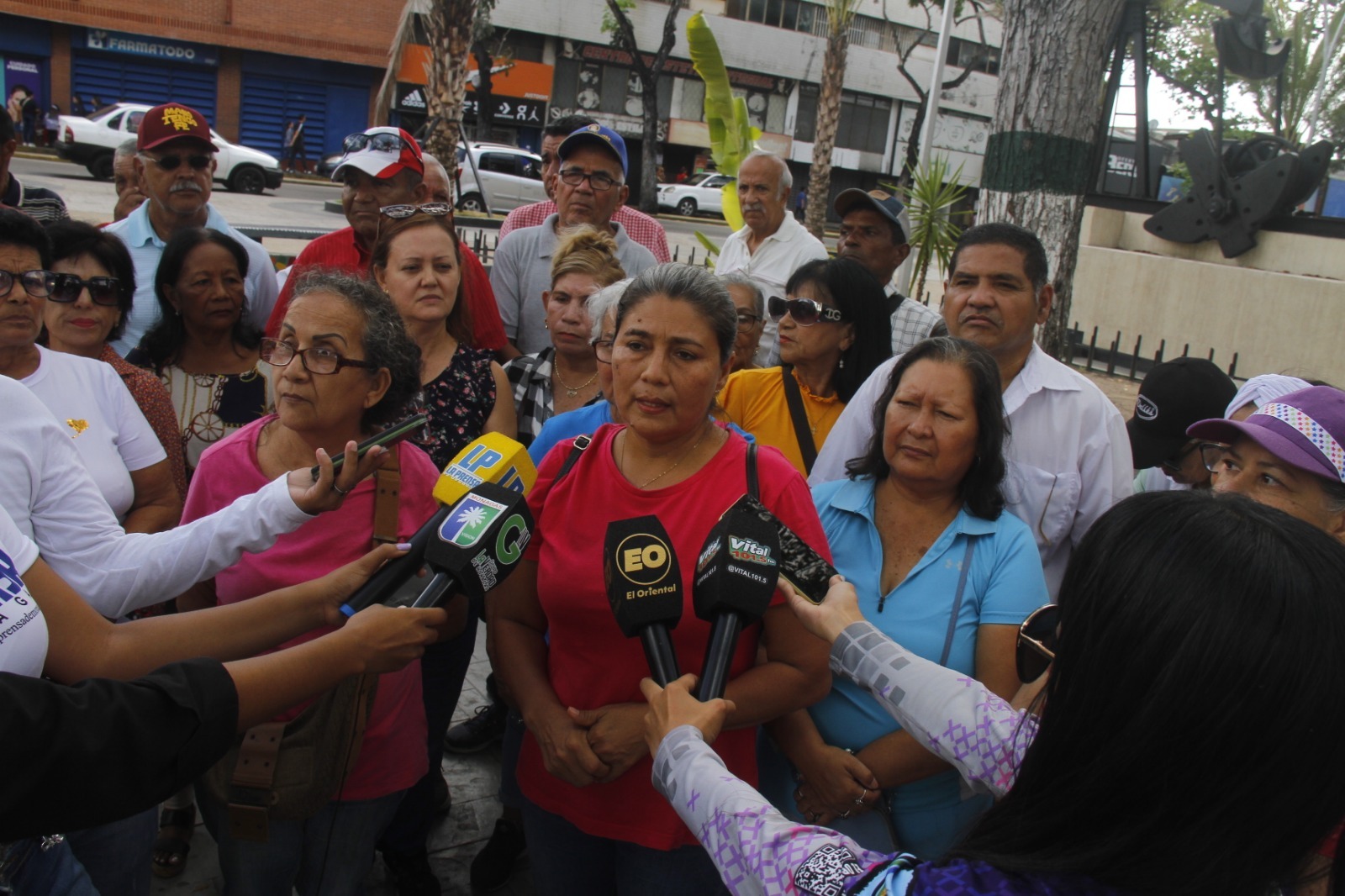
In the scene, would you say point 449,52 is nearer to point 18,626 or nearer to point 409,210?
point 409,210

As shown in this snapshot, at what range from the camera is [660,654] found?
1858 mm

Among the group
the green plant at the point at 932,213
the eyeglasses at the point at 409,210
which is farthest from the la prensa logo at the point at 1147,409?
the green plant at the point at 932,213

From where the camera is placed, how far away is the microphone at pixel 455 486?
6.64 feet

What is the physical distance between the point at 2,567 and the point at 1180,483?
3614mm

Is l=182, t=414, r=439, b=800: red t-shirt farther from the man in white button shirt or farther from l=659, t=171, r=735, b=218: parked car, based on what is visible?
l=659, t=171, r=735, b=218: parked car

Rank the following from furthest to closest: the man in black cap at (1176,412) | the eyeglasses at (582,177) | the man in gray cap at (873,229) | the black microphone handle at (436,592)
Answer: the man in gray cap at (873,229), the eyeglasses at (582,177), the man in black cap at (1176,412), the black microphone handle at (436,592)

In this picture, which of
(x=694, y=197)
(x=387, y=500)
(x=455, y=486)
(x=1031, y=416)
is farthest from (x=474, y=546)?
(x=694, y=197)

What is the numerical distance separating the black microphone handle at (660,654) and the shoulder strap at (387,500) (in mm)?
834

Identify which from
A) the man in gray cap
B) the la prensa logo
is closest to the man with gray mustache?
the man in gray cap

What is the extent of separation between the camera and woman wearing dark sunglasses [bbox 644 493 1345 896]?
1.23 meters

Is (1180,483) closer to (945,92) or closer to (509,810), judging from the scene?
(509,810)

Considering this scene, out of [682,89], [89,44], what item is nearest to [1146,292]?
[682,89]

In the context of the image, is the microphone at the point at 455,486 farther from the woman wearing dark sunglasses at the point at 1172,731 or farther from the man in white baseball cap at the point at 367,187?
the man in white baseball cap at the point at 367,187

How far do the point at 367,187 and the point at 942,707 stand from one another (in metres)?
3.58
